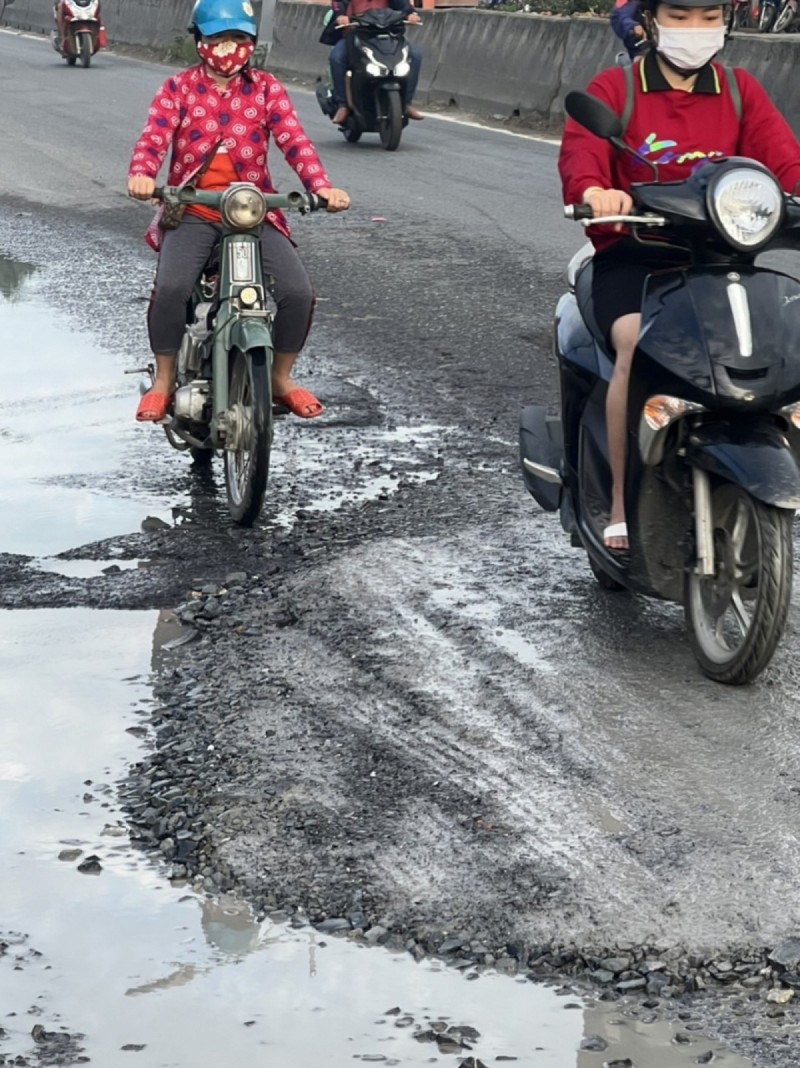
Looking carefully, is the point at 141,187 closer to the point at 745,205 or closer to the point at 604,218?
the point at 604,218

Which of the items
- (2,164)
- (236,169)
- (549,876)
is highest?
(236,169)

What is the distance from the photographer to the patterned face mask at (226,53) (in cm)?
675

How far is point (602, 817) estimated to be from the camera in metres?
4.22

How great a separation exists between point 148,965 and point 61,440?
165 inches

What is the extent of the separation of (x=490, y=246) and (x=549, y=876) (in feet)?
28.6

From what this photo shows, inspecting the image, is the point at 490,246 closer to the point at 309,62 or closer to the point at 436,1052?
the point at 436,1052

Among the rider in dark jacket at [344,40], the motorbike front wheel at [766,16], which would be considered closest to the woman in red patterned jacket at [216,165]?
the rider in dark jacket at [344,40]

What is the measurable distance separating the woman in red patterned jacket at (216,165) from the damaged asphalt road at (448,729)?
0.56 m

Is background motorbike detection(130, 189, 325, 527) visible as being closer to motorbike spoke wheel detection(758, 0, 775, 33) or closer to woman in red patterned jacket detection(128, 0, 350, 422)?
woman in red patterned jacket detection(128, 0, 350, 422)

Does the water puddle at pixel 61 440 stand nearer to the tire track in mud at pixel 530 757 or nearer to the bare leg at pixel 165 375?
the bare leg at pixel 165 375

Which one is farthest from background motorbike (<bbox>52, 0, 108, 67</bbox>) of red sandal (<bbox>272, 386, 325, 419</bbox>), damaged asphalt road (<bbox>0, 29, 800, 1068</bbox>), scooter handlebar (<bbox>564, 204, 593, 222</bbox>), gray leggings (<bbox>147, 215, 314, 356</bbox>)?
scooter handlebar (<bbox>564, 204, 593, 222</bbox>)

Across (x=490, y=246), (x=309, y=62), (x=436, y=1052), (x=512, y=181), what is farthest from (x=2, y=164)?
(x=436, y=1052)

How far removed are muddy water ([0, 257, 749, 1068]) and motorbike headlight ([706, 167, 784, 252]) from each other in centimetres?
126

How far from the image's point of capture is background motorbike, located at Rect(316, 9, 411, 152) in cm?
1762
